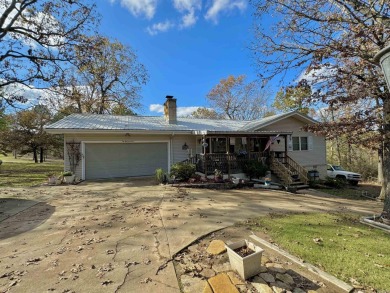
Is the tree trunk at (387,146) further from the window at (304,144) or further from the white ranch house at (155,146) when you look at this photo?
the window at (304,144)

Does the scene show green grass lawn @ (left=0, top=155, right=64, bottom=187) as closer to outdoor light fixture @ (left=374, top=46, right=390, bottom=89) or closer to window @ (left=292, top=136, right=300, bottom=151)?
outdoor light fixture @ (left=374, top=46, right=390, bottom=89)

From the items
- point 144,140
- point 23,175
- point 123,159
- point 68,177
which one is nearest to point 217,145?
point 144,140

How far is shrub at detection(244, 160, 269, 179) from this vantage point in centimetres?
1319

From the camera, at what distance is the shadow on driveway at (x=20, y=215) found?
5.25 m

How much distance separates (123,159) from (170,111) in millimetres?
4801

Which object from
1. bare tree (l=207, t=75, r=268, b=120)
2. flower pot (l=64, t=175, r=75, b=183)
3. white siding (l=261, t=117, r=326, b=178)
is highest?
bare tree (l=207, t=75, r=268, b=120)

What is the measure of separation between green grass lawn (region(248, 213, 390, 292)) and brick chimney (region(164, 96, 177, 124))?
36.6 ft

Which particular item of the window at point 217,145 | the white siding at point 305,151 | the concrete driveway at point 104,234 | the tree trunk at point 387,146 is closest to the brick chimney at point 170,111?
the window at point 217,145

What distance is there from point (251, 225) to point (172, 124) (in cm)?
1128

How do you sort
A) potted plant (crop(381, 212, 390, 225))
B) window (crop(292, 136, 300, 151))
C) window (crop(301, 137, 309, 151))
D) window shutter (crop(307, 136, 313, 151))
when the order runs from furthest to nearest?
window shutter (crop(307, 136, 313, 151)) → window (crop(301, 137, 309, 151)) → window (crop(292, 136, 300, 151)) → potted plant (crop(381, 212, 390, 225))

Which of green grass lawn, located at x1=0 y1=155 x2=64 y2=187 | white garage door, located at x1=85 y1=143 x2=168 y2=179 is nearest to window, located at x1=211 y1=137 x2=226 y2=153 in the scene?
white garage door, located at x1=85 y1=143 x2=168 y2=179

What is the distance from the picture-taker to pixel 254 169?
518 inches

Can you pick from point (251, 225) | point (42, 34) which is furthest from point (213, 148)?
point (42, 34)

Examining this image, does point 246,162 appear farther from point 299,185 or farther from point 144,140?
point 144,140
